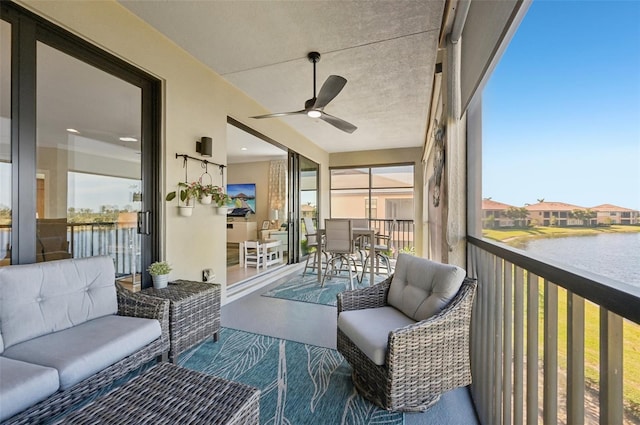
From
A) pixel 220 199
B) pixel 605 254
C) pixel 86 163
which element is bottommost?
pixel 605 254

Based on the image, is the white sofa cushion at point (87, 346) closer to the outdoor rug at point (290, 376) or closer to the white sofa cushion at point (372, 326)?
the outdoor rug at point (290, 376)

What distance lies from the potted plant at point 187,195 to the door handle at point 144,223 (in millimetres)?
289

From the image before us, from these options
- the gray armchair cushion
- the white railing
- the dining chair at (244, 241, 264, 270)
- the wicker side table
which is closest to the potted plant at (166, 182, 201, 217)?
the wicker side table

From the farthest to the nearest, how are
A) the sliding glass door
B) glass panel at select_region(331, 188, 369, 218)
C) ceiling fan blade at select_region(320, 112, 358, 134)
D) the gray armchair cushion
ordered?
glass panel at select_region(331, 188, 369, 218)
the sliding glass door
ceiling fan blade at select_region(320, 112, 358, 134)
the gray armchair cushion

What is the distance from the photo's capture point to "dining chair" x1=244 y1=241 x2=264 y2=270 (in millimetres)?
5270

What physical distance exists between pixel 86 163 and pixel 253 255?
3683 mm

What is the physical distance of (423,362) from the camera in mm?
1516

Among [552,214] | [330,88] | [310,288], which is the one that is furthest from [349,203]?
[552,214]

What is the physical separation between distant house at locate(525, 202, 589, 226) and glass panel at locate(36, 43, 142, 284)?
289cm

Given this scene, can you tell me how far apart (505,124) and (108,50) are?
2.91 meters

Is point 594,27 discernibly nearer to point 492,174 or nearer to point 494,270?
point 492,174

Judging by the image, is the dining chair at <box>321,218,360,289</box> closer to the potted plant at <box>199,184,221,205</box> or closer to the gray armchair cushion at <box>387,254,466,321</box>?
the potted plant at <box>199,184,221,205</box>

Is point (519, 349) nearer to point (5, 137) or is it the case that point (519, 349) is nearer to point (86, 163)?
point (5, 137)

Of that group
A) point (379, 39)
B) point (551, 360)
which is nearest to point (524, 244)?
point (551, 360)
